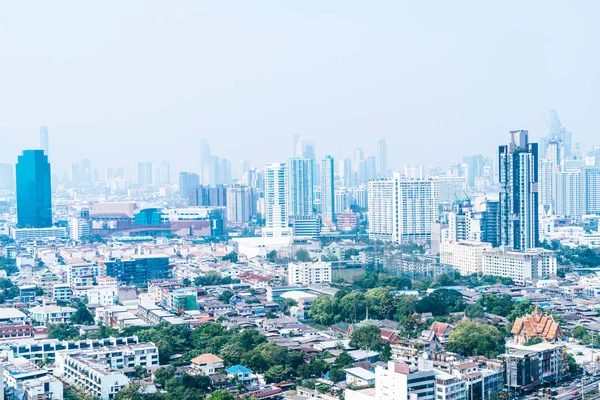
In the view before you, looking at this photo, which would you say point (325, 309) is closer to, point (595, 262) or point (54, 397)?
point (54, 397)

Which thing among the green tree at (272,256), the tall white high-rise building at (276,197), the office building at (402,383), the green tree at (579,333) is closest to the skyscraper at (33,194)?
the tall white high-rise building at (276,197)

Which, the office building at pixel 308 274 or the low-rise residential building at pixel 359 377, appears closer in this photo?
the low-rise residential building at pixel 359 377

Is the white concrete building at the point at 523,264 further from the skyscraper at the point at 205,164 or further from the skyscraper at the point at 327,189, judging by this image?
the skyscraper at the point at 205,164

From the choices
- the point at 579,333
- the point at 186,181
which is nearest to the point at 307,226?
the point at 579,333

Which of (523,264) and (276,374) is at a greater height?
(523,264)

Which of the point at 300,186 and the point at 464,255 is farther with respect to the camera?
the point at 300,186

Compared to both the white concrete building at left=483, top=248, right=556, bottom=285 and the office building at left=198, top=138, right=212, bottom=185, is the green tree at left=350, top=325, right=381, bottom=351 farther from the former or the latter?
the office building at left=198, top=138, right=212, bottom=185

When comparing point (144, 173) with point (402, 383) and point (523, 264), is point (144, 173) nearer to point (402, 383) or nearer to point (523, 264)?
point (523, 264)

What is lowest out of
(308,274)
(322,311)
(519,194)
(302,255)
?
(322,311)

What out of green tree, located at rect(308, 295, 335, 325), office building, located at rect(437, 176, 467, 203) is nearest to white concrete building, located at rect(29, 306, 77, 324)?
green tree, located at rect(308, 295, 335, 325)
